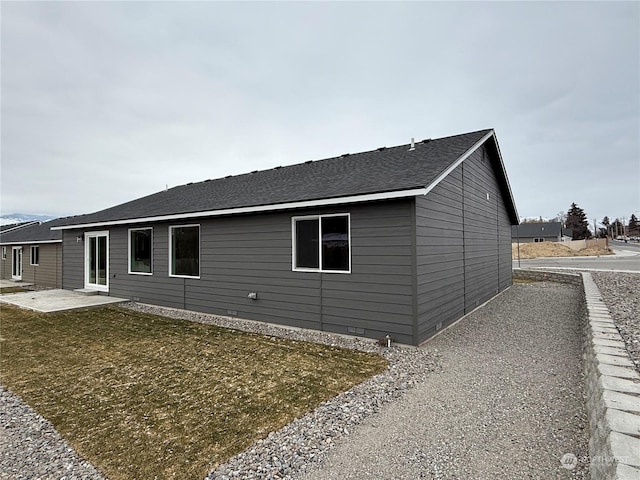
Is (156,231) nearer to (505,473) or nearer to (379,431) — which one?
(379,431)

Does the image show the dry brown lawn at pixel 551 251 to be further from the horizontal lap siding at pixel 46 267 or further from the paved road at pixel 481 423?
the horizontal lap siding at pixel 46 267

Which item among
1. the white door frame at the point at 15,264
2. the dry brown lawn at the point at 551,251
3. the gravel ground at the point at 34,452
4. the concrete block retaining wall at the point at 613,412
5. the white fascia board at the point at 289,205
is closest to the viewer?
the concrete block retaining wall at the point at 613,412

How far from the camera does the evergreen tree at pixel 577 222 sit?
60062 millimetres

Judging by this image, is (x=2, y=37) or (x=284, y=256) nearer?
(x=284, y=256)

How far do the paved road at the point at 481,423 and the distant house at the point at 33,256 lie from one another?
16.5 m

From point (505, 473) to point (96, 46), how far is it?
13.6m

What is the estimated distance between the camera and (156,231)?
9781 millimetres

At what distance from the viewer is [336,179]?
7285 mm

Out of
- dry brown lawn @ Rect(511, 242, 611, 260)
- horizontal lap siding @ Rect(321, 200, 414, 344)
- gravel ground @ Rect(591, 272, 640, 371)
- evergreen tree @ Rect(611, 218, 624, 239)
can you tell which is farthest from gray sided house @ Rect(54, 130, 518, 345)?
evergreen tree @ Rect(611, 218, 624, 239)

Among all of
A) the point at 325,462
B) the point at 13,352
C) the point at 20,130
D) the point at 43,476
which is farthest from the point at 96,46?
the point at 325,462

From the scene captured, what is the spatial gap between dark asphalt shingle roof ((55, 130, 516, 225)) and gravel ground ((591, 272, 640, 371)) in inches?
130

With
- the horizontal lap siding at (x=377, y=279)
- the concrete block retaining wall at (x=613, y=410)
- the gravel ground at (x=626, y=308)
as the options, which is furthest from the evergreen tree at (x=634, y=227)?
the horizontal lap siding at (x=377, y=279)

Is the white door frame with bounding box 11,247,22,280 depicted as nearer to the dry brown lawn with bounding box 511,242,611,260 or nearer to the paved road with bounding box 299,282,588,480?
the paved road with bounding box 299,282,588,480

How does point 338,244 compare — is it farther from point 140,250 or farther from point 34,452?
point 140,250
